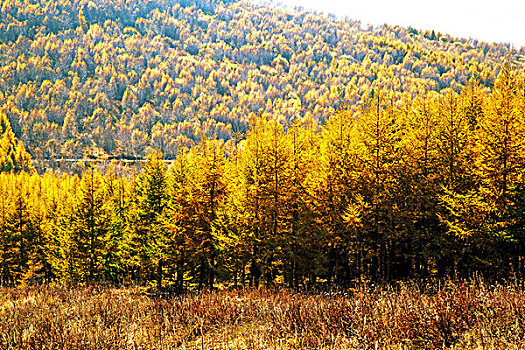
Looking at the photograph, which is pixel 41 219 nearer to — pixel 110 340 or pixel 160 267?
pixel 160 267

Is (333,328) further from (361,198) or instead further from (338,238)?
(338,238)

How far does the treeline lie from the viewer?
54.7 ft

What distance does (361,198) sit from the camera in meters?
18.4

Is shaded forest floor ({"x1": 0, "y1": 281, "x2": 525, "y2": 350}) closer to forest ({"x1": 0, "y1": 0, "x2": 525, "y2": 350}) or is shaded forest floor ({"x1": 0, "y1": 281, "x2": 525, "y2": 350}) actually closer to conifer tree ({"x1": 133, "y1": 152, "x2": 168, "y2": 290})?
forest ({"x1": 0, "y1": 0, "x2": 525, "y2": 350})

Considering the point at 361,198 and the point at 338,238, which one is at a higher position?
the point at 361,198

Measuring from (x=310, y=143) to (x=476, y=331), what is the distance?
23032 millimetres

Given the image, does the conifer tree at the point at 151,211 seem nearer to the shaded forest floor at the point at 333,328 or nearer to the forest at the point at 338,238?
the forest at the point at 338,238

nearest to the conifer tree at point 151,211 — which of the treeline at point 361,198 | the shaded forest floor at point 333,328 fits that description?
the treeline at point 361,198

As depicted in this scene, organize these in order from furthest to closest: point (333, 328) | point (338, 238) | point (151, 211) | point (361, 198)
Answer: point (151, 211)
point (338, 238)
point (361, 198)
point (333, 328)

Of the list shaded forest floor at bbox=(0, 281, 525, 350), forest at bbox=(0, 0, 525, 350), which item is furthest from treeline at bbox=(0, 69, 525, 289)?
shaded forest floor at bbox=(0, 281, 525, 350)

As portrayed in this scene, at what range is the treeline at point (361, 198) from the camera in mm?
16672

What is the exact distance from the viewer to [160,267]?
26.8 m

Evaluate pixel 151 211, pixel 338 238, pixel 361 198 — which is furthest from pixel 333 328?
pixel 151 211

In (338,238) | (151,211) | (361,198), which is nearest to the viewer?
(361,198)
